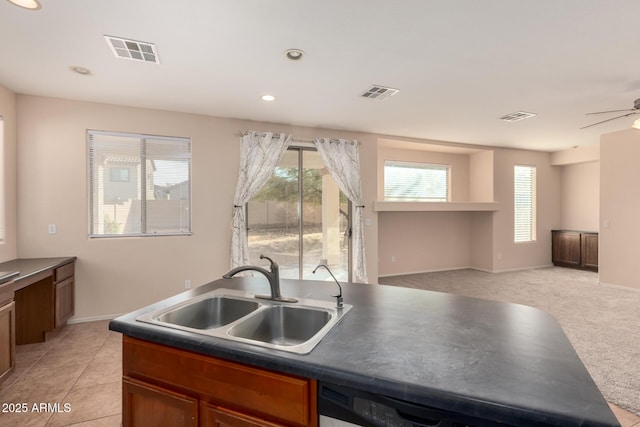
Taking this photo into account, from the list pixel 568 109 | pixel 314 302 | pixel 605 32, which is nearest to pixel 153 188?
pixel 314 302

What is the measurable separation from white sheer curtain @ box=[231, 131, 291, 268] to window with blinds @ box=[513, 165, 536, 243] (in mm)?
5574

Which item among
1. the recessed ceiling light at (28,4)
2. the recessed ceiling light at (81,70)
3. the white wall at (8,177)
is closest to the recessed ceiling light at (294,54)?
the recessed ceiling light at (28,4)

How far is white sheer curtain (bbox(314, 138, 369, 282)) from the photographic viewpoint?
5.05 metres

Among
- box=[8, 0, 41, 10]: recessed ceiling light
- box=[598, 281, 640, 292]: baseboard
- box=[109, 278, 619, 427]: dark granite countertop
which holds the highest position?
box=[8, 0, 41, 10]: recessed ceiling light

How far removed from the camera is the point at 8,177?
3391 mm

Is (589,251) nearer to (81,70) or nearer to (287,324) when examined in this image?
(287,324)

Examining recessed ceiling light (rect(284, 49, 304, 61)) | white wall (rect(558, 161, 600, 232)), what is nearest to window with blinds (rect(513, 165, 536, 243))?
white wall (rect(558, 161, 600, 232))

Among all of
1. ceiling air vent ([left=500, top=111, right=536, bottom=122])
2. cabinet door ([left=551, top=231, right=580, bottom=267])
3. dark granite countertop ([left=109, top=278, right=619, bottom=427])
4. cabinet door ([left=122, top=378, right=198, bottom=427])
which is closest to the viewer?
dark granite countertop ([left=109, top=278, right=619, bottom=427])

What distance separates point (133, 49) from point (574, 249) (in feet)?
28.9

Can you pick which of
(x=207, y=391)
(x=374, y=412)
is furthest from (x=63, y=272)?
(x=374, y=412)

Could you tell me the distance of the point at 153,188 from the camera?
13.6 feet

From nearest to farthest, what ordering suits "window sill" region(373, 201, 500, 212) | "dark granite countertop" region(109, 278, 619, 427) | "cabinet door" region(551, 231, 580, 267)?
"dark granite countertop" region(109, 278, 619, 427) → "window sill" region(373, 201, 500, 212) → "cabinet door" region(551, 231, 580, 267)

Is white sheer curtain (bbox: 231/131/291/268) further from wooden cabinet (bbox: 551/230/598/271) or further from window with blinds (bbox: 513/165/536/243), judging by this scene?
wooden cabinet (bbox: 551/230/598/271)

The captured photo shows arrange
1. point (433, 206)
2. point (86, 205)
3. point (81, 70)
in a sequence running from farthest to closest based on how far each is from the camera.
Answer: point (433, 206), point (86, 205), point (81, 70)
